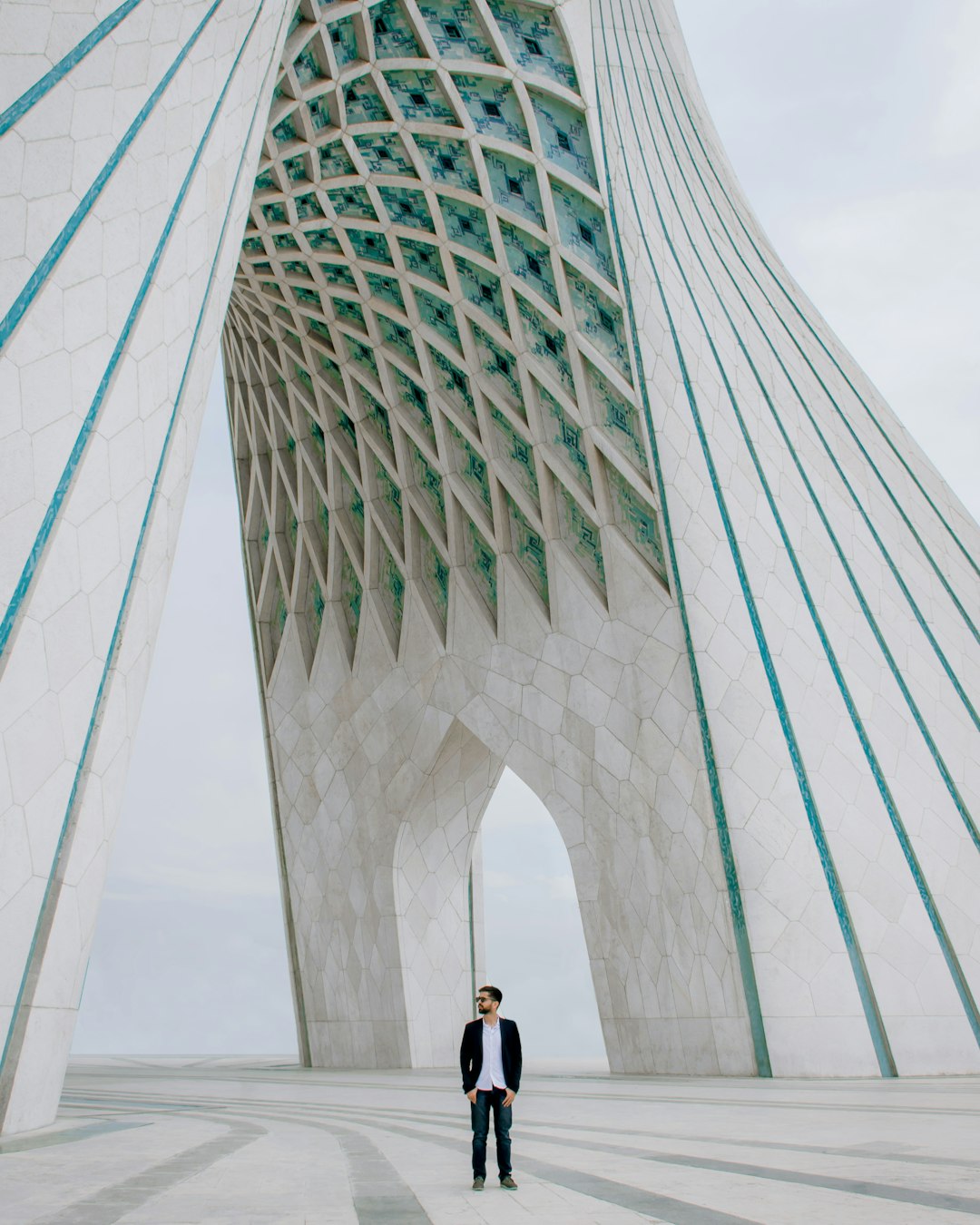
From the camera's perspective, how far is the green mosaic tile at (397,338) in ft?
39.0

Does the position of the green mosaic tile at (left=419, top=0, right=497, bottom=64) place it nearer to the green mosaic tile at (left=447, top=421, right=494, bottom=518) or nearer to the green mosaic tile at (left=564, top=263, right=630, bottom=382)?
the green mosaic tile at (left=564, top=263, right=630, bottom=382)

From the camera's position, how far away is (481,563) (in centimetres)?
1213

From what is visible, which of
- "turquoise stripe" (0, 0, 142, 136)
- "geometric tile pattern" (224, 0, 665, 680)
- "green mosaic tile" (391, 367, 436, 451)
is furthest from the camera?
"green mosaic tile" (391, 367, 436, 451)

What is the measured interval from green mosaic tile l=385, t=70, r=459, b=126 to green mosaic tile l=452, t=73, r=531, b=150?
0.66 ft

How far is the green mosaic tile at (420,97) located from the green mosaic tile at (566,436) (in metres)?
2.90

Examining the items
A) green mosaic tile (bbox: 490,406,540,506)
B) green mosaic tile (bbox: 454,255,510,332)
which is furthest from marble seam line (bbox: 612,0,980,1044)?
green mosaic tile (bbox: 490,406,540,506)

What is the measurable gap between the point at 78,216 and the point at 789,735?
6.62 meters

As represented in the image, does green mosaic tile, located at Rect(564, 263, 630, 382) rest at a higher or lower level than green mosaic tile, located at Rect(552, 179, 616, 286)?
lower

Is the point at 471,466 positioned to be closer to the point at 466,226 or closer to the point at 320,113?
the point at 466,226

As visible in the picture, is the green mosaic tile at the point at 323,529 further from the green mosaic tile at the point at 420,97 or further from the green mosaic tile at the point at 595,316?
the green mosaic tile at the point at 420,97

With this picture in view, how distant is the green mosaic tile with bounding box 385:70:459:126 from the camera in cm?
976

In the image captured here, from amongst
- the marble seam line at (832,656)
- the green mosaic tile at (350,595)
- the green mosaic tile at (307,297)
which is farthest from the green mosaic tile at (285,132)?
the green mosaic tile at (350,595)

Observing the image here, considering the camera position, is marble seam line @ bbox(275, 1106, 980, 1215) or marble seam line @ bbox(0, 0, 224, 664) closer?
marble seam line @ bbox(275, 1106, 980, 1215)

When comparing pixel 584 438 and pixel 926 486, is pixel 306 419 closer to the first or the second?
pixel 584 438
